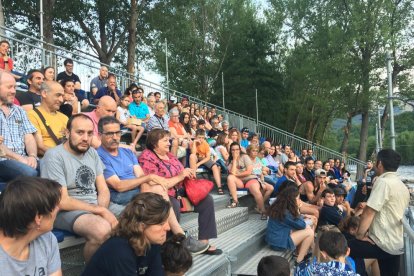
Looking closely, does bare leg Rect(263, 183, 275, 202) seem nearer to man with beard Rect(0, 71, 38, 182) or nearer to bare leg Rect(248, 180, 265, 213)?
bare leg Rect(248, 180, 265, 213)

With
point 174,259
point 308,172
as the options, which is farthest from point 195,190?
point 308,172

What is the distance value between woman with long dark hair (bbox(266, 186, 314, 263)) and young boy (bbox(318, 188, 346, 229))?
1300 millimetres

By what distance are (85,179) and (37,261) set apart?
136 centimetres

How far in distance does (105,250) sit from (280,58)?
30.5 meters

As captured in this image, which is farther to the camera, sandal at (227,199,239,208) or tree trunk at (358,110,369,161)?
tree trunk at (358,110,369,161)

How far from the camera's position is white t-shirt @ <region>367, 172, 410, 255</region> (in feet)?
14.1

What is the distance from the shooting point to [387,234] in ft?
14.5

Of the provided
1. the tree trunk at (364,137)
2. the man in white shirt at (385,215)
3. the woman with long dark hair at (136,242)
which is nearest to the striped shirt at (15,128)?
the woman with long dark hair at (136,242)

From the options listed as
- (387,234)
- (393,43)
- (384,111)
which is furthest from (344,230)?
(384,111)

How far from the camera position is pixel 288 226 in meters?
5.78

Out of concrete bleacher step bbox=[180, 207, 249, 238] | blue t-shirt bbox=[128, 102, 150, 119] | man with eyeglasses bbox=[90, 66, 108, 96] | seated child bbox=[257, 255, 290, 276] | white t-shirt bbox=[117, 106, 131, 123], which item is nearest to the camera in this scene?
seated child bbox=[257, 255, 290, 276]

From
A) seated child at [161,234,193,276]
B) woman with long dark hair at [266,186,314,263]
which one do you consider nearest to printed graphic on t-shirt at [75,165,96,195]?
seated child at [161,234,193,276]

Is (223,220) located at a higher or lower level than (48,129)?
lower

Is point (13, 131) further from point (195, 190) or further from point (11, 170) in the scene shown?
point (195, 190)
